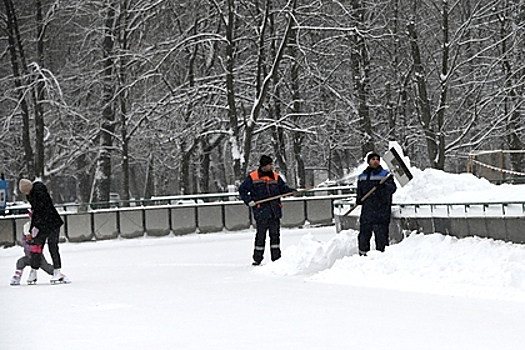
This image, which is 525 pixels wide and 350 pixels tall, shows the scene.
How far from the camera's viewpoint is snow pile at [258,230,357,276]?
1634 centimetres

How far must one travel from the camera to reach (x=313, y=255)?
16406 millimetres

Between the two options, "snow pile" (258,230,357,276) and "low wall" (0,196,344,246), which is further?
"low wall" (0,196,344,246)

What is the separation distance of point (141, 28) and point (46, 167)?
973 cm

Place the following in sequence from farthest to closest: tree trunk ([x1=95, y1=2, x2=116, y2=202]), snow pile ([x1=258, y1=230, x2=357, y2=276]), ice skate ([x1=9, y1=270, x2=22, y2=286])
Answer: tree trunk ([x1=95, y1=2, x2=116, y2=202]) < ice skate ([x1=9, y1=270, x2=22, y2=286]) < snow pile ([x1=258, y1=230, x2=357, y2=276])

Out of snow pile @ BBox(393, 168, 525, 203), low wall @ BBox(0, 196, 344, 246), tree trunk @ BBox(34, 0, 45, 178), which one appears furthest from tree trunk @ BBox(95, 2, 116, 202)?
snow pile @ BBox(393, 168, 525, 203)

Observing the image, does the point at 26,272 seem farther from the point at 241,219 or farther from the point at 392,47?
the point at 392,47

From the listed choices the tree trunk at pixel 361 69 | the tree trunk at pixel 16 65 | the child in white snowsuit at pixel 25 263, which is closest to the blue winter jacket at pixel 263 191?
the child in white snowsuit at pixel 25 263

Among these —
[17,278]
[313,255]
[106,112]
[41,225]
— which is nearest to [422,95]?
[106,112]

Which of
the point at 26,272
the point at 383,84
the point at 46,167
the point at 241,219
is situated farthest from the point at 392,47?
the point at 26,272

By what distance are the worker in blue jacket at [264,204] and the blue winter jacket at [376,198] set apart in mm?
2097

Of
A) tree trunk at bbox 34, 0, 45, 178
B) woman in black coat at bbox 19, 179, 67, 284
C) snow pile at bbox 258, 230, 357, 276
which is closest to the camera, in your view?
snow pile at bbox 258, 230, 357, 276

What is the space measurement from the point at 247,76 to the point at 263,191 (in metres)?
18.5

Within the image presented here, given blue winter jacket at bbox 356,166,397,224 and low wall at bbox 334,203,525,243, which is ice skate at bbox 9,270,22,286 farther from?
low wall at bbox 334,203,525,243

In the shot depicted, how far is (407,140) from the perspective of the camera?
138 ft
